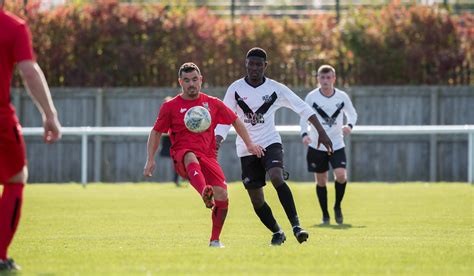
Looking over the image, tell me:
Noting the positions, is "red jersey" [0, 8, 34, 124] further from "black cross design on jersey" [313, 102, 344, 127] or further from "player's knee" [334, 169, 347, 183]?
"player's knee" [334, 169, 347, 183]

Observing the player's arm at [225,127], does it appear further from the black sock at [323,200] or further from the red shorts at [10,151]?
the black sock at [323,200]

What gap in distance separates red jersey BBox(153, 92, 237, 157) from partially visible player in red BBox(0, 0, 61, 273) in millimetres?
2938

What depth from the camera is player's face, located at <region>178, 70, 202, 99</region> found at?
11.9 m

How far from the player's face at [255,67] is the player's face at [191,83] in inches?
36.9

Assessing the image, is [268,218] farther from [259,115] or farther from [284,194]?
[259,115]

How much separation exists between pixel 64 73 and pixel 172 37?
2944 mm

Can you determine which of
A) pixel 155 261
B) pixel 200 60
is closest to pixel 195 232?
pixel 155 261

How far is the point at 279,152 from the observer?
12734 mm

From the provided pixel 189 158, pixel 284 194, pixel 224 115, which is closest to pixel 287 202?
pixel 284 194

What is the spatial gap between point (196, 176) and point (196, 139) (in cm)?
54

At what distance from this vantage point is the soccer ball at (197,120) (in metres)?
11.8

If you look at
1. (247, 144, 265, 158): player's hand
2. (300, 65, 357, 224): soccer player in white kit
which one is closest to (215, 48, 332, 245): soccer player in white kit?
(247, 144, 265, 158): player's hand

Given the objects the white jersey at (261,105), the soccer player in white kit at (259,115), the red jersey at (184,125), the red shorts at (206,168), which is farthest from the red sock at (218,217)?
the white jersey at (261,105)

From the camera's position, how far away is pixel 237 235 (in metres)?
14.0
